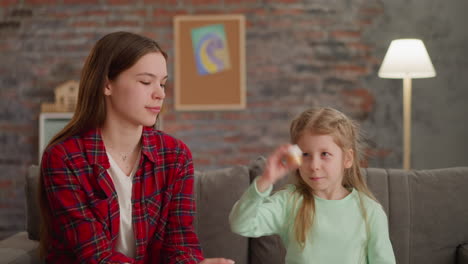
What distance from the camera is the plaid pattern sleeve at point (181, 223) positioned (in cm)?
168

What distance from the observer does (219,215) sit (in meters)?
2.05

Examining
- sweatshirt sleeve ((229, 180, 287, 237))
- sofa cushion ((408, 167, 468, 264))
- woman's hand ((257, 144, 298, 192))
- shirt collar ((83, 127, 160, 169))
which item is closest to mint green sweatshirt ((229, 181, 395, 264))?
sweatshirt sleeve ((229, 180, 287, 237))

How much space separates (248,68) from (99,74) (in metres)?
2.74

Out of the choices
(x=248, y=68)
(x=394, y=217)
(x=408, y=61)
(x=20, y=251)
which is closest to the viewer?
(x=20, y=251)

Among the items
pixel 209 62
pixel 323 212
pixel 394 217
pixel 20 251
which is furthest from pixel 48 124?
pixel 323 212

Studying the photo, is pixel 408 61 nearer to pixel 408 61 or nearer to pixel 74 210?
pixel 408 61

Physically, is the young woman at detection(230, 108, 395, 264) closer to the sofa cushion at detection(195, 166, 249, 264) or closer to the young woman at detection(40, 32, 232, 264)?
the young woman at detection(40, 32, 232, 264)

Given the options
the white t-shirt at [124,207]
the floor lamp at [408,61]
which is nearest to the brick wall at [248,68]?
the floor lamp at [408,61]

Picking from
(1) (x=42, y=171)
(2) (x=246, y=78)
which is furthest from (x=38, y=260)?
(2) (x=246, y=78)

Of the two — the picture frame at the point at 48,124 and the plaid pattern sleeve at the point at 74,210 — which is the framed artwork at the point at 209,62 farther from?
the plaid pattern sleeve at the point at 74,210

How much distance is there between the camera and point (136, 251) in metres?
1.64

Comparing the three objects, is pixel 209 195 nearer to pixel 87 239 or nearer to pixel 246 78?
pixel 87 239

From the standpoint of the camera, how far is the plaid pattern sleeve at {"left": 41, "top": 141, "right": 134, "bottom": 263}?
156 centimetres

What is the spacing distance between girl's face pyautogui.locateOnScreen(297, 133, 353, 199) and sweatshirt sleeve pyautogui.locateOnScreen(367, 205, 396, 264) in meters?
0.17
